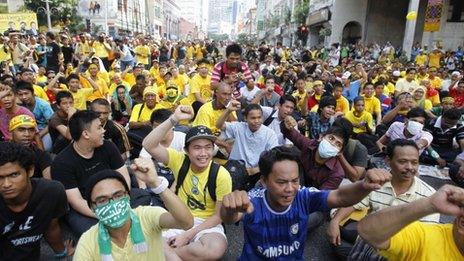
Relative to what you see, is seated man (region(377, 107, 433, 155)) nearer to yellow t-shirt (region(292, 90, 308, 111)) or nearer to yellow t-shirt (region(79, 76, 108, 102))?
yellow t-shirt (region(292, 90, 308, 111))

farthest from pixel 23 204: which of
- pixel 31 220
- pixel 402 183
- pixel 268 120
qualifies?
pixel 268 120

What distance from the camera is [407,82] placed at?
9.97m

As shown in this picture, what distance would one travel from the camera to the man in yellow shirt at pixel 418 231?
159 centimetres

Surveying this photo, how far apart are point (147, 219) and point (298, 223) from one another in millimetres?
1039

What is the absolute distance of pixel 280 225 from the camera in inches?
98.9

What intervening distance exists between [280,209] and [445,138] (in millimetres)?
5132

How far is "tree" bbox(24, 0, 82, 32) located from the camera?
30672 millimetres

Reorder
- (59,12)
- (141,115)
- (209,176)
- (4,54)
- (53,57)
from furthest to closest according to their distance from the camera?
(59,12) < (53,57) < (4,54) < (141,115) < (209,176)

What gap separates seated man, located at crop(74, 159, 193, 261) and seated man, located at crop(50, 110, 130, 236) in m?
1.18

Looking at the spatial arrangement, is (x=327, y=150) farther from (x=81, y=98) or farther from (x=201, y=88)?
(x=81, y=98)

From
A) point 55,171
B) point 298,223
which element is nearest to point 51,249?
point 55,171

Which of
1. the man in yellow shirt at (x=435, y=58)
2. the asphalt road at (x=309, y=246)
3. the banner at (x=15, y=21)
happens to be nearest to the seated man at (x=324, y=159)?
the asphalt road at (x=309, y=246)

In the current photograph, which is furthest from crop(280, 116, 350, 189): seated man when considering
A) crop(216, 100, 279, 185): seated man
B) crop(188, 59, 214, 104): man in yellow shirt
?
crop(188, 59, 214, 104): man in yellow shirt

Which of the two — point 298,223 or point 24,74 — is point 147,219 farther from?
point 24,74
